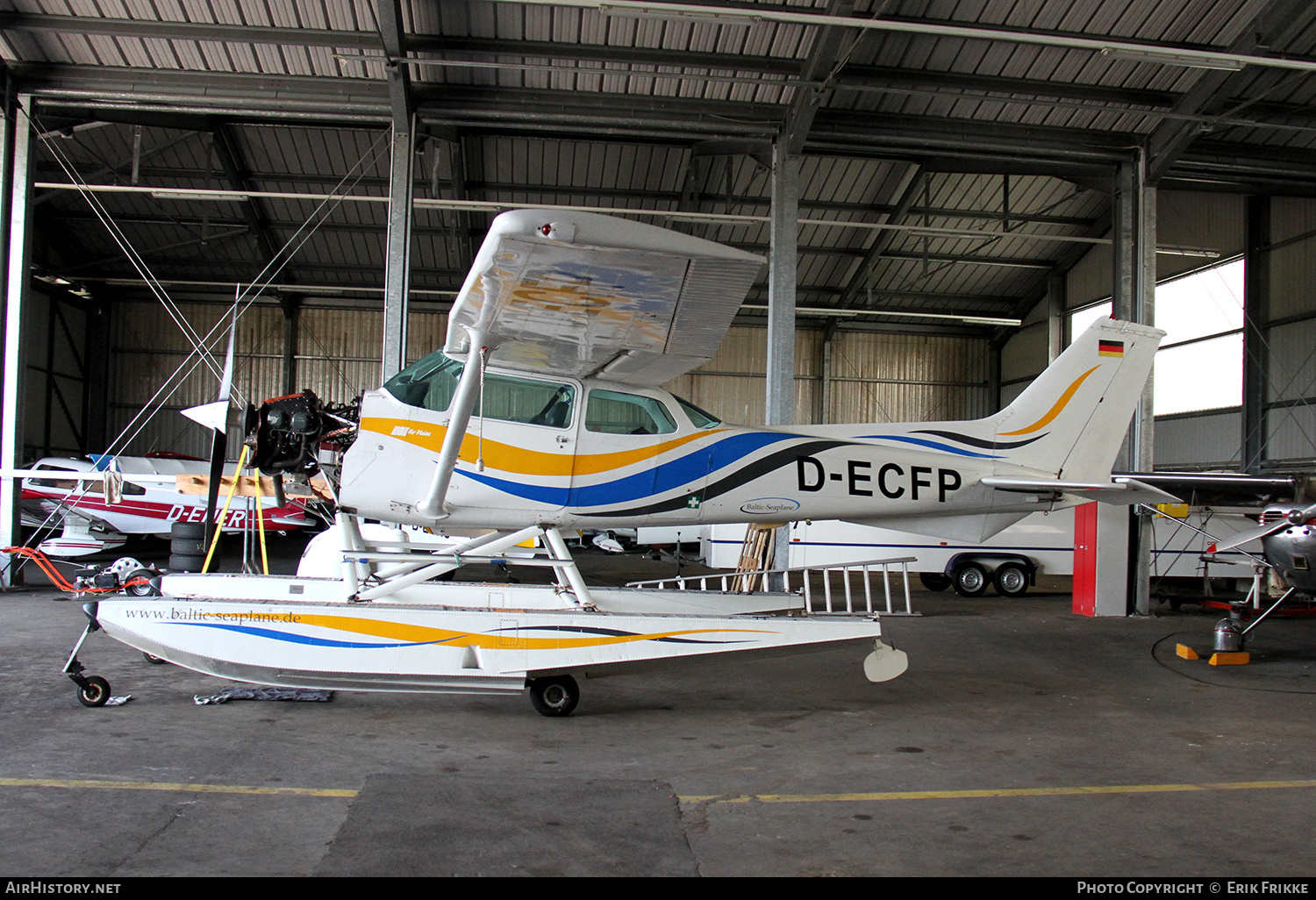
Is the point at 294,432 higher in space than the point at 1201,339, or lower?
lower

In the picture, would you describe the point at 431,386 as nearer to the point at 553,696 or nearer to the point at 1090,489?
the point at 553,696

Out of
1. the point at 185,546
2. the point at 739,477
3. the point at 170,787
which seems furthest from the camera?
the point at 185,546

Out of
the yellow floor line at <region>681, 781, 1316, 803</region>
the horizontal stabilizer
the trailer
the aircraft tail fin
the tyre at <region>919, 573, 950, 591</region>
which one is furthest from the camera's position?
the tyre at <region>919, 573, 950, 591</region>

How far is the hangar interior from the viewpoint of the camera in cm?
1030

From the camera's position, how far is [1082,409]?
7227 mm

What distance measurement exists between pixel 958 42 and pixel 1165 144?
3.62 m

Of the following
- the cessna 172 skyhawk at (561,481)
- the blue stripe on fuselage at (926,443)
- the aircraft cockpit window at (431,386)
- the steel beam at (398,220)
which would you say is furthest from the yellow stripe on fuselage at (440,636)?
the steel beam at (398,220)

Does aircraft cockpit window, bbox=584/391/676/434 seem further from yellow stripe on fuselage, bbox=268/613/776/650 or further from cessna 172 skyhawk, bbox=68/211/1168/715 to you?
yellow stripe on fuselage, bbox=268/613/776/650

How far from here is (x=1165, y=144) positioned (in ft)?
38.0

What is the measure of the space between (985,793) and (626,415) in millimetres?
3328

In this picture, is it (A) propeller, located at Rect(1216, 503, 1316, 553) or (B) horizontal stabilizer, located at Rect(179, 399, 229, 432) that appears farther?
(A) propeller, located at Rect(1216, 503, 1316, 553)

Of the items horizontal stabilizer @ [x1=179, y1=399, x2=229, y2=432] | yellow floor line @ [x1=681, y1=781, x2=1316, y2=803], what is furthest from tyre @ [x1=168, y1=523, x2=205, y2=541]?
yellow floor line @ [x1=681, y1=781, x2=1316, y2=803]

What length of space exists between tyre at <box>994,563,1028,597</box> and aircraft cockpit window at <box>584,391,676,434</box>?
890 cm

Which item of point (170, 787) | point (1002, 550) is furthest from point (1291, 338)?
point (170, 787)
